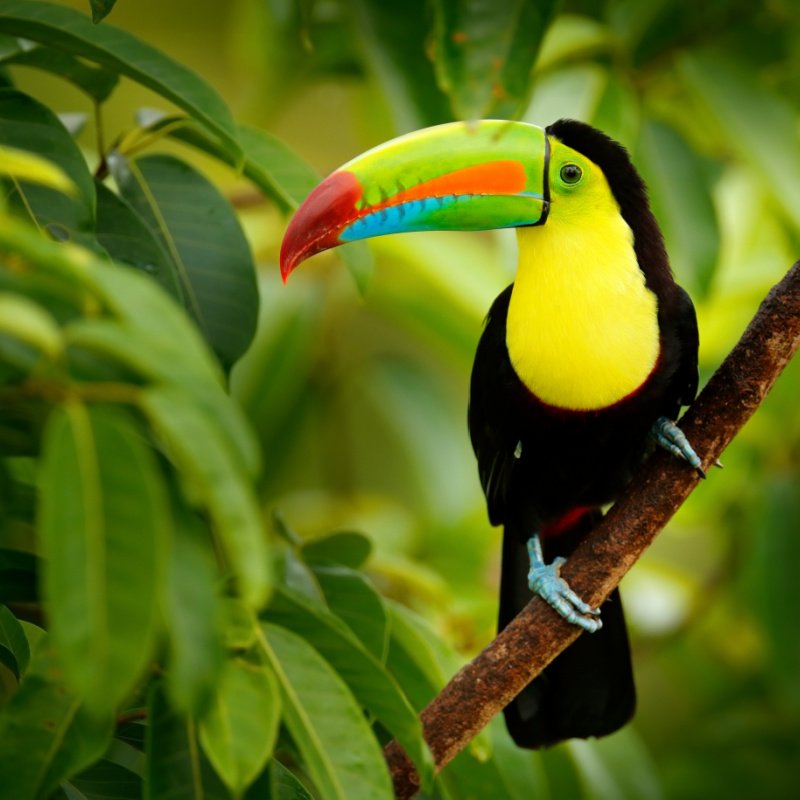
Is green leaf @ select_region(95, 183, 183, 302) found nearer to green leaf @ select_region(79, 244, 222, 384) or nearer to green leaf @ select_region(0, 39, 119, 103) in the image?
green leaf @ select_region(0, 39, 119, 103)

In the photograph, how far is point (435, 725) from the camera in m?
1.42

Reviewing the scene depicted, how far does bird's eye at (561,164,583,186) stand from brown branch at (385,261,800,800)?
334 mm

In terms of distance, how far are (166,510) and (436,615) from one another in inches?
68.7

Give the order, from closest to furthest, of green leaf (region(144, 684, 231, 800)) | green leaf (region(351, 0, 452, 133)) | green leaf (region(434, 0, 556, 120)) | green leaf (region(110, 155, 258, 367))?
green leaf (region(144, 684, 231, 800))
green leaf (region(110, 155, 258, 367))
green leaf (region(434, 0, 556, 120))
green leaf (region(351, 0, 452, 133))

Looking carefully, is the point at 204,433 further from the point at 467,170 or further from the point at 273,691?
the point at 467,170

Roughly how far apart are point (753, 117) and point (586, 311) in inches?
36.0

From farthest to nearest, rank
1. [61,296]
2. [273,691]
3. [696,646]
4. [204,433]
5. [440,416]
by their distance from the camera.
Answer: [696,646] → [440,416] → [273,691] → [61,296] → [204,433]

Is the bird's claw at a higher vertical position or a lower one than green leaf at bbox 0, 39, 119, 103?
lower

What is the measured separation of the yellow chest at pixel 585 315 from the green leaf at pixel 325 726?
673mm

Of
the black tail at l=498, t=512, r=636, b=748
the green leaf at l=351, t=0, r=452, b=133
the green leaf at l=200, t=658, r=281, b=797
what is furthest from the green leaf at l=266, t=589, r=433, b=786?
the green leaf at l=351, t=0, r=452, b=133

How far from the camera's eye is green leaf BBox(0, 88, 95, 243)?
1267mm

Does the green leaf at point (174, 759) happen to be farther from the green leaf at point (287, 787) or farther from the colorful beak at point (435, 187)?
the colorful beak at point (435, 187)

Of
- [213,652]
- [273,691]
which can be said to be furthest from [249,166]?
[213,652]

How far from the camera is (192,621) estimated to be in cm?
84
